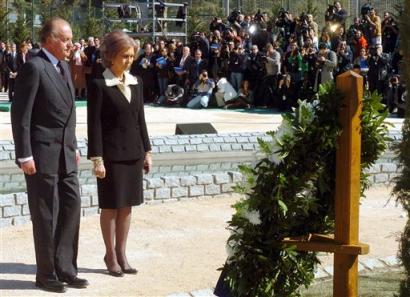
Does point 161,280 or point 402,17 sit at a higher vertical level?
point 402,17

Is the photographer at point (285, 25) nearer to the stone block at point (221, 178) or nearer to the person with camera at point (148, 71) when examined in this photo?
the person with camera at point (148, 71)

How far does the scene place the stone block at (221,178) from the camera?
11.4 meters

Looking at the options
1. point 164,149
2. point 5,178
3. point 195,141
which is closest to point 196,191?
point 5,178

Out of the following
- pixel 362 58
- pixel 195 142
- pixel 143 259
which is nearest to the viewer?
pixel 143 259

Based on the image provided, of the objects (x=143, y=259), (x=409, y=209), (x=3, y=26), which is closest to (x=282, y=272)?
(x=409, y=209)

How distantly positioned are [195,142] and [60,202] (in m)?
7.72

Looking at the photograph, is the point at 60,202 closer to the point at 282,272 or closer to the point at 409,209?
the point at 282,272

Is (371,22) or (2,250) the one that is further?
(371,22)

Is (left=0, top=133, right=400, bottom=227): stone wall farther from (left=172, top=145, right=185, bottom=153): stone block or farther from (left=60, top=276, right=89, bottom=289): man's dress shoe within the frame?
(left=60, top=276, right=89, bottom=289): man's dress shoe

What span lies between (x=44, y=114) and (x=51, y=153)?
11.5 inches

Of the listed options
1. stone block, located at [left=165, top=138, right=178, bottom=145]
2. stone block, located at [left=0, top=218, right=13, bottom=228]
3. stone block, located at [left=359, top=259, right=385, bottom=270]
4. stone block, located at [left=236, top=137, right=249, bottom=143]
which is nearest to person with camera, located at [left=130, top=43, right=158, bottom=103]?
stone block, located at [left=236, top=137, right=249, bottom=143]

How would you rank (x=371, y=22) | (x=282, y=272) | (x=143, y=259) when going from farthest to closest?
1. (x=371, y=22)
2. (x=143, y=259)
3. (x=282, y=272)

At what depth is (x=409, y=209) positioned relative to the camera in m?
4.58

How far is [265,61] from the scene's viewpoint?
2553 cm
